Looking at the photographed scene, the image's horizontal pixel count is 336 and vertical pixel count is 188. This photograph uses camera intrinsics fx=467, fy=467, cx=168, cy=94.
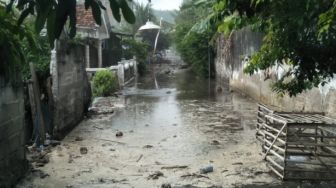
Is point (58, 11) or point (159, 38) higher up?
point (159, 38)

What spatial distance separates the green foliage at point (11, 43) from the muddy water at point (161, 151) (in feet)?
5.83

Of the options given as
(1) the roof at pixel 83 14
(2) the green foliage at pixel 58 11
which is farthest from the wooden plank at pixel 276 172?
(2) the green foliage at pixel 58 11

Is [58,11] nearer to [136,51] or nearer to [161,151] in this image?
[161,151]

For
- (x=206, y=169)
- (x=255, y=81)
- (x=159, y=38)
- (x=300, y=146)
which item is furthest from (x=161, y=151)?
(x=159, y=38)

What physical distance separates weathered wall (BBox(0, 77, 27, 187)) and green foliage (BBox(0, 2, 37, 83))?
405mm

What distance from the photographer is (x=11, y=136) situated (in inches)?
242

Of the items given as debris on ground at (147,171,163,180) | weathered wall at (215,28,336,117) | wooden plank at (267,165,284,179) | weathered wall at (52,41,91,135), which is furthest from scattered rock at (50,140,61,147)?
weathered wall at (215,28,336,117)

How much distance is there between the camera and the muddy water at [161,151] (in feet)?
21.5

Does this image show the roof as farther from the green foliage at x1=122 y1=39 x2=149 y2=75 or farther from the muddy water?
the green foliage at x1=122 y1=39 x2=149 y2=75

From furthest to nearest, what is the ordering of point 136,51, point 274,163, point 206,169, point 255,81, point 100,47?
point 136,51 < point 100,47 < point 255,81 < point 206,169 < point 274,163

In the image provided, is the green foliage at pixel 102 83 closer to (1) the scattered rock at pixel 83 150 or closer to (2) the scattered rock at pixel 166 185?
(1) the scattered rock at pixel 83 150

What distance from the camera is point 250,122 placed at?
38.1 ft

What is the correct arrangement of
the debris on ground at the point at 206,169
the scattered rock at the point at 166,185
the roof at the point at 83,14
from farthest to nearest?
the debris on ground at the point at 206,169 → the scattered rock at the point at 166,185 → the roof at the point at 83,14

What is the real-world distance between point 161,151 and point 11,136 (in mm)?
3037
